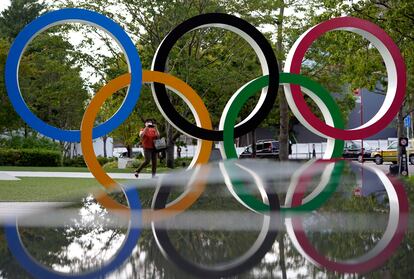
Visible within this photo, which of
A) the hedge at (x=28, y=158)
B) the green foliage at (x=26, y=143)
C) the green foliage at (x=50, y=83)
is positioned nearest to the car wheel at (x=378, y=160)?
the green foliage at (x=50, y=83)

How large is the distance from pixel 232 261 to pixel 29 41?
31.4 feet

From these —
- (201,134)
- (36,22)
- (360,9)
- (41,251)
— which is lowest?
(41,251)

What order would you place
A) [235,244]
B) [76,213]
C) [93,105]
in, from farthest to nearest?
[93,105], [76,213], [235,244]

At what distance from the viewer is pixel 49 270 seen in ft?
12.0

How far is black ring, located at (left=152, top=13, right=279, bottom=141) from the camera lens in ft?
39.8

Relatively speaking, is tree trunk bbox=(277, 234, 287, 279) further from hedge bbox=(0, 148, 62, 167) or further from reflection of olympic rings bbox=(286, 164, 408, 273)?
hedge bbox=(0, 148, 62, 167)

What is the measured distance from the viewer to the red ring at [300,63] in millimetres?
12516

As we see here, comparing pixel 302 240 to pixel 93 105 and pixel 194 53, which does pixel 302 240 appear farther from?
pixel 194 53

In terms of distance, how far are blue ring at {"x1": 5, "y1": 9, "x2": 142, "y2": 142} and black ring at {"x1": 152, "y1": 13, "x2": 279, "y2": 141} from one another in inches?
20.7

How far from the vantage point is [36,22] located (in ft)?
38.9

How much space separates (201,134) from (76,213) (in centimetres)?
679

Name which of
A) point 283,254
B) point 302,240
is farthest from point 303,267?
point 302,240

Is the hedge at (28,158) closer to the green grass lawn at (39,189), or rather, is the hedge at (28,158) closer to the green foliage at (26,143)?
the green foliage at (26,143)

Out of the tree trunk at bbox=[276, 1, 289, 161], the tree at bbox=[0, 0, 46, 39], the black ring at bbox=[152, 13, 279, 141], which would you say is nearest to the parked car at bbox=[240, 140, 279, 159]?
the tree trunk at bbox=[276, 1, 289, 161]
